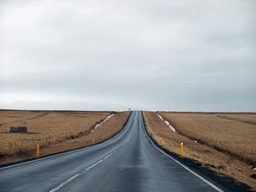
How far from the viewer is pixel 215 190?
7.51 meters

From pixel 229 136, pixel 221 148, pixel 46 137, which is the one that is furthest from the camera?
pixel 229 136

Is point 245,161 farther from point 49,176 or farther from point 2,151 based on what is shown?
point 2,151

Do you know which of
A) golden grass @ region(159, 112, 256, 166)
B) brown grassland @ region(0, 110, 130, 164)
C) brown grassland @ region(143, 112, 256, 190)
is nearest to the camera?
brown grassland @ region(143, 112, 256, 190)

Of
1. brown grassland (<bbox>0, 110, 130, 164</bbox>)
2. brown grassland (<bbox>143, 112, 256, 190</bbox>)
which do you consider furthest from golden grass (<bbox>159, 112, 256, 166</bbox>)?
brown grassland (<bbox>0, 110, 130, 164</bbox>)

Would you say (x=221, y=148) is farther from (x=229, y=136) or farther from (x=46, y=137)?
(x=46, y=137)

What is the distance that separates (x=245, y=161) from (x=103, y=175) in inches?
747

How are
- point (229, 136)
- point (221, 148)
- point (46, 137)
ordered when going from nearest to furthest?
point (221, 148) < point (46, 137) < point (229, 136)

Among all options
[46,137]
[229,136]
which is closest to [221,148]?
[229,136]

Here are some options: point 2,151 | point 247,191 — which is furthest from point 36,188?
point 2,151

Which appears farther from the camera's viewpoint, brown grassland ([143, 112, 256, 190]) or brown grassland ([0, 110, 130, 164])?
brown grassland ([0, 110, 130, 164])

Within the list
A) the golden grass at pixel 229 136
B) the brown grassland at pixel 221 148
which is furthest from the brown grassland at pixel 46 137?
the golden grass at pixel 229 136

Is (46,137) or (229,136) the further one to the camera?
(229,136)

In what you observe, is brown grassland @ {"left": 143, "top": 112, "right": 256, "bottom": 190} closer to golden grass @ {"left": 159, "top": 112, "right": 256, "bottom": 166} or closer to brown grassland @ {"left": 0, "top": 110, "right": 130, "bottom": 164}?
golden grass @ {"left": 159, "top": 112, "right": 256, "bottom": 166}

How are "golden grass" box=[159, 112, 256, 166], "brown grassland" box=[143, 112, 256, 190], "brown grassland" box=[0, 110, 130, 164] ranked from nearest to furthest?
"brown grassland" box=[143, 112, 256, 190] < "brown grassland" box=[0, 110, 130, 164] < "golden grass" box=[159, 112, 256, 166]
